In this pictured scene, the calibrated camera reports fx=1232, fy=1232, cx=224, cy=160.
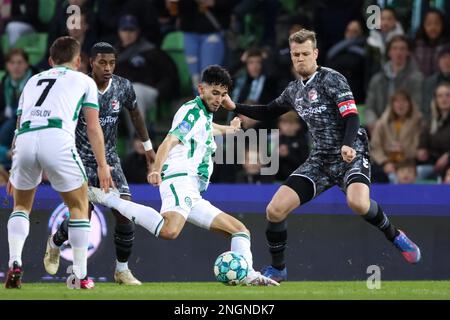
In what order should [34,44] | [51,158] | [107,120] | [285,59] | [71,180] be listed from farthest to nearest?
[34,44] → [285,59] → [107,120] → [71,180] → [51,158]

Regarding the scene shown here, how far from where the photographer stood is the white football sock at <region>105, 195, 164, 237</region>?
1071 centimetres

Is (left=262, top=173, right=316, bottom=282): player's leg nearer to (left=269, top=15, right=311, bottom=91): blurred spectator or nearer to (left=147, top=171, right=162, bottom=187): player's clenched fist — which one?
(left=147, top=171, right=162, bottom=187): player's clenched fist

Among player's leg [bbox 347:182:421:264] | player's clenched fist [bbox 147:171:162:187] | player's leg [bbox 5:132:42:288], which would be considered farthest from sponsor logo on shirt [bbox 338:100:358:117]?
player's leg [bbox 5:132:42:288]

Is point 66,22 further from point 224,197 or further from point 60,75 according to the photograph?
point 60,75

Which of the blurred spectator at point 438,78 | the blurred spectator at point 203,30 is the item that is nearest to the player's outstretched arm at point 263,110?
the blurred spectator at point 438,78

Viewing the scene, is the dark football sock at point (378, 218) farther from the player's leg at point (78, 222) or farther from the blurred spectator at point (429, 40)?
the blurred spectator at point (429, 40)

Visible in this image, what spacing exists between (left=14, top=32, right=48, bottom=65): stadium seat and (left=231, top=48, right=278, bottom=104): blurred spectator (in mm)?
3295

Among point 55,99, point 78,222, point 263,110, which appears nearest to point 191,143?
point 263,110

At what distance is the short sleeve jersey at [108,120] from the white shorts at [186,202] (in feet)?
2.81

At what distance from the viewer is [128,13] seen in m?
16.7

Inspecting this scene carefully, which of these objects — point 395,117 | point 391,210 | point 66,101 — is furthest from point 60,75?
point 395,117

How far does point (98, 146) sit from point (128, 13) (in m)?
7.05

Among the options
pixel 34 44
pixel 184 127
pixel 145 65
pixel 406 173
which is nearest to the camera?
pixel 184 127

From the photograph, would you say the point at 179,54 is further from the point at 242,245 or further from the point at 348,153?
the point at 348,153
